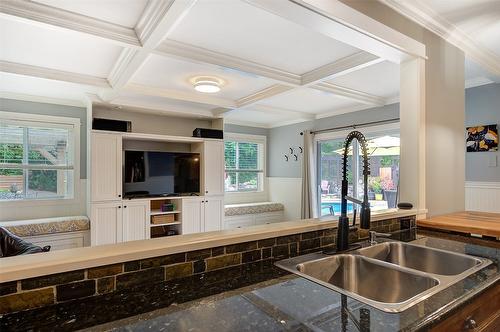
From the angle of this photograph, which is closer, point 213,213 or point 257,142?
point 213,213

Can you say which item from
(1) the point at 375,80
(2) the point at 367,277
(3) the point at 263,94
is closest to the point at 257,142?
(3) the point at 263,94

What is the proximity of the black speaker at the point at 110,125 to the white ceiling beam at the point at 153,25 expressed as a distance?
1.25 meters

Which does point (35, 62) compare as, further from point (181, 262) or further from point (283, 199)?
point (283, 199)

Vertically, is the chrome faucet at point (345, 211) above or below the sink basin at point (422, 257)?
above

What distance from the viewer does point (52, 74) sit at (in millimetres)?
2977

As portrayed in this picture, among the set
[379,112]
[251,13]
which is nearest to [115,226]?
[251,13]

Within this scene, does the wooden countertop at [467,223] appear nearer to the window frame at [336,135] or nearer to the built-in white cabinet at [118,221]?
the window frame at [336,135]

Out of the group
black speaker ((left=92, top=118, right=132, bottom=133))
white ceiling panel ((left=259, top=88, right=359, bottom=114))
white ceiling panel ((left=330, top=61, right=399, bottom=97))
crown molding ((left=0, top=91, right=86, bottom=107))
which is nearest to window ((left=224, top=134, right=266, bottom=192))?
white ceiling panel ((left=259, top=88, right=359, bottom=114))

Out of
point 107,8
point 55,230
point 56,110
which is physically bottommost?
point 55,230

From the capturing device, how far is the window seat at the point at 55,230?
11.0 ft

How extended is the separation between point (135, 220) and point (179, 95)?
1.85 metres

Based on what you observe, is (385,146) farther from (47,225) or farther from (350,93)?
(47,225)

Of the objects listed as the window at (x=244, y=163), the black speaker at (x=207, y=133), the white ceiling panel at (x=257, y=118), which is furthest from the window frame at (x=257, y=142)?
the black speaker at (x=207, y=133)

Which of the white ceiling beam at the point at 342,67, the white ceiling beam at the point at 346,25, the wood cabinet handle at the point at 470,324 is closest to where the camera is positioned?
the wood cabinet handle at the point at 470,324
